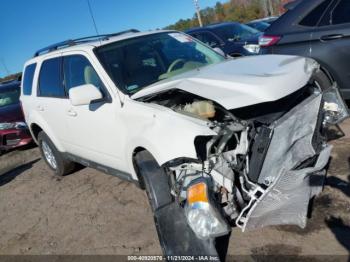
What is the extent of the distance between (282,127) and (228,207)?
0.71 metres

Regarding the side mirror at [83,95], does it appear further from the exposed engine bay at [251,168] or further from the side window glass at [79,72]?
the exposed engine bay at [251,168]

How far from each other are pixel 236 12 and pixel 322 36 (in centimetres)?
4974

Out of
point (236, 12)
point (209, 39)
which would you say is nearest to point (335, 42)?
point (209, 39)

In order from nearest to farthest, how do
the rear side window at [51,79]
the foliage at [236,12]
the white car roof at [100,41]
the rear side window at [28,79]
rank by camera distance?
the white car roof at [100,41], the rear side window at [51,79], the rear side window at [28,79], the foliage at [236,12]

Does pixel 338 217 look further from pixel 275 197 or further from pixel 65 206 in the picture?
pixel 65 206

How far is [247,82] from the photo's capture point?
2.92m

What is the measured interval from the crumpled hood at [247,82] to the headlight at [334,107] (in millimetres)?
326

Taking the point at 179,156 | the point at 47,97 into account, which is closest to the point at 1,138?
the point at 47,97

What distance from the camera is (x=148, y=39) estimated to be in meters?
4.51

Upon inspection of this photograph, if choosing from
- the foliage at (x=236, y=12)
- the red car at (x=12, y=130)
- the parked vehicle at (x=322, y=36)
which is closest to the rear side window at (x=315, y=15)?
the parked vehicle at (x=322, y=36)

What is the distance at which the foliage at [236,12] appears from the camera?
4546 centimetres

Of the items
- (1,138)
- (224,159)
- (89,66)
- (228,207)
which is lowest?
(1,138)

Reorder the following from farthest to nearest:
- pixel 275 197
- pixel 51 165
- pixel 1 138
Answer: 1. pixel 1 138
2. pixel 51 165
3. pixel 275 197

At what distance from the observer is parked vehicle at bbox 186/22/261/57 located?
931cm
